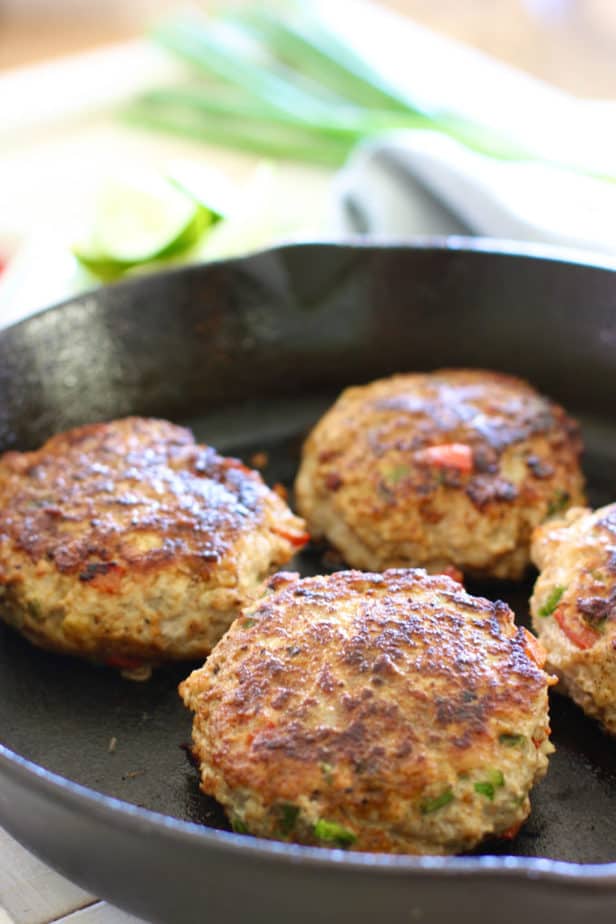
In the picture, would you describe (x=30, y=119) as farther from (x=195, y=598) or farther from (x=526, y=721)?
(x=526, y=721)

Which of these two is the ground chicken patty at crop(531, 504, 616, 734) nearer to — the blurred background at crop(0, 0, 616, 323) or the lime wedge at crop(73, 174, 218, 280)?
the blurred background at crop(0, 0, 616, 323)

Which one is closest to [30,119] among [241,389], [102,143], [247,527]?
[102,143]

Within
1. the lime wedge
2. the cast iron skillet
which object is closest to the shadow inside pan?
the cast iron skillet

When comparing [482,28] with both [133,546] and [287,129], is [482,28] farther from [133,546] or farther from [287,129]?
[133,546]

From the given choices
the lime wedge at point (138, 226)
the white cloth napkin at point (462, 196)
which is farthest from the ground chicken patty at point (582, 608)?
the lime wedge at point (138, 226)

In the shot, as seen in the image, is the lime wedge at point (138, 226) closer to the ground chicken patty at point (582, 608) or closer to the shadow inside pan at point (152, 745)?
the shadow inside pan at point (152, 745)

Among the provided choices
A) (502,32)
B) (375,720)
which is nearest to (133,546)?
(375,720)
